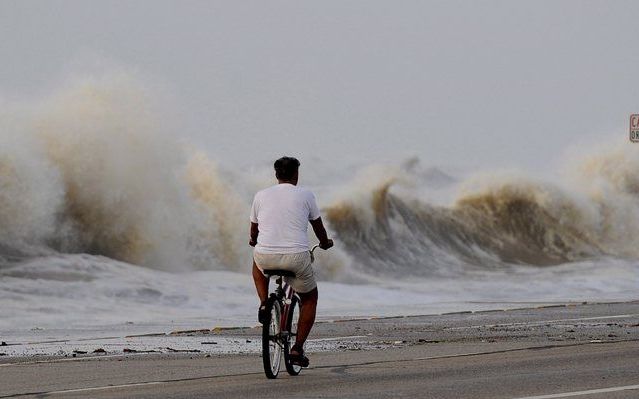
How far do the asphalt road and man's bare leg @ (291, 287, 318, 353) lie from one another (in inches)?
11.9

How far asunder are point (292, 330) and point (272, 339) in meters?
0.60

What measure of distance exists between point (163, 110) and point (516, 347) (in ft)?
71.0

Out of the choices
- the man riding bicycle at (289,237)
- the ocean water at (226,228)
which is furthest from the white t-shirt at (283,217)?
the ocean water at (226,228)

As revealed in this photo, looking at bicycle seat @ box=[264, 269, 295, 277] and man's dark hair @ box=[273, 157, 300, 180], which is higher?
man's dark hair @ box=[273, 157, 300, 180]

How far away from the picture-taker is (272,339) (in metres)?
11.5

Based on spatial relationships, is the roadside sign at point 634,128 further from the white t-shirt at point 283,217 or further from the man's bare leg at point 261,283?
the man's bare leg at point 261,283

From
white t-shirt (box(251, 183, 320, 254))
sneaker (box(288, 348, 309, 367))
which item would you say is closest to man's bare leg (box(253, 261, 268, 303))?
white t-shirt (box(251, 183, 320, 254))

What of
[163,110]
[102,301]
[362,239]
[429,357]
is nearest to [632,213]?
[362,239]

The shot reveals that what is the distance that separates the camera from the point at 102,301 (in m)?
23.1

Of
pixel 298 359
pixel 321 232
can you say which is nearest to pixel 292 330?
pixel 298 359

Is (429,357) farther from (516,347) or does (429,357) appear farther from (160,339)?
(160,339)

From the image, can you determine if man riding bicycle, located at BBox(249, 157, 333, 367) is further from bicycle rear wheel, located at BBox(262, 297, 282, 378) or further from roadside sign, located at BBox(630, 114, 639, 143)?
roadside sign, located at BBox(630, 114, 639, 143)

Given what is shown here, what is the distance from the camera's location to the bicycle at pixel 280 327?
11430mm

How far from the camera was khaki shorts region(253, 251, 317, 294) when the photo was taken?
1168 cm
